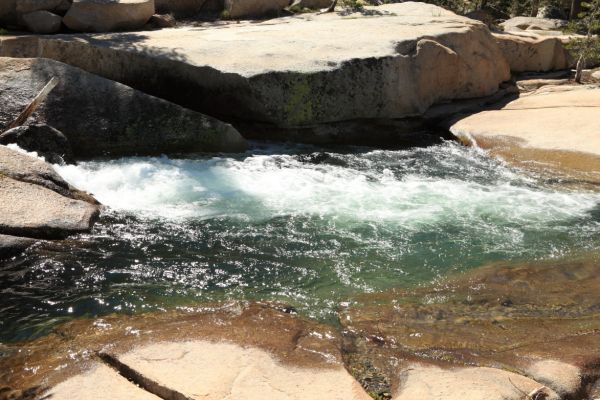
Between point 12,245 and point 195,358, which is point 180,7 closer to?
point 12,245

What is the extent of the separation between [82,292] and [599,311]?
502 cm

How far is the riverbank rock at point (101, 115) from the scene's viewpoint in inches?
405

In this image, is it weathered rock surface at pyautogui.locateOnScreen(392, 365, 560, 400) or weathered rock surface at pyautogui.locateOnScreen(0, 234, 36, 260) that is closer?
weathered rock surface at pyautogui.locateOnScreen(392, 365, 560, 400)

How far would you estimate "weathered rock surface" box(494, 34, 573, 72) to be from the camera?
1612 cm

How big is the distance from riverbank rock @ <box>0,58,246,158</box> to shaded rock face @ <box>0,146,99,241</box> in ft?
6.35

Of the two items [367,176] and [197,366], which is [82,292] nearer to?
[197,366]

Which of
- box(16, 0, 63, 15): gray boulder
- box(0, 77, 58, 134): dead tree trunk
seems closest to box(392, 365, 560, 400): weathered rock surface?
box(0, 77, 58, 134): dead tree trunk

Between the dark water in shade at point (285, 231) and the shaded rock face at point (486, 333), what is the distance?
378mm

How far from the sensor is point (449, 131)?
42.0ft

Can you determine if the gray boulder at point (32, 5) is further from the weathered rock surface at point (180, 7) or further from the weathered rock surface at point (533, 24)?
the weathered rock surface at point (533, 24)

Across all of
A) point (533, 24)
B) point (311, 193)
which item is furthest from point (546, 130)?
point (533, 24)

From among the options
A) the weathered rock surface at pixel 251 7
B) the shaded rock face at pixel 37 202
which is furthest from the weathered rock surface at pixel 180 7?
the shaded rock face at pixel 37 202

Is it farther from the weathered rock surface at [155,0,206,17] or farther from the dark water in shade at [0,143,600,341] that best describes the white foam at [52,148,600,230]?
the weathered rock surface at [155,0,206,17]

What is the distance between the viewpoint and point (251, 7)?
57.1 ft
